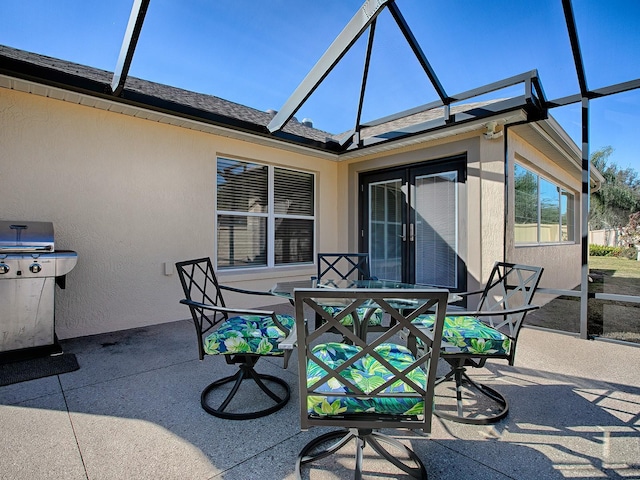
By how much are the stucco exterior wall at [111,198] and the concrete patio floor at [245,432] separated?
124 cm

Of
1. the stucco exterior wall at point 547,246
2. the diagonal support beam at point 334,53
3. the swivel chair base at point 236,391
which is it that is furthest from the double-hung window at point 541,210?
the swivel chair base at point 236,391

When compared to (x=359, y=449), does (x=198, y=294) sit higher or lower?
higher

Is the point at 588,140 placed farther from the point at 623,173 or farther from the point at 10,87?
the point at 10,87

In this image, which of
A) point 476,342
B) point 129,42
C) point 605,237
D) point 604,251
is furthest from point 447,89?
point 129,42

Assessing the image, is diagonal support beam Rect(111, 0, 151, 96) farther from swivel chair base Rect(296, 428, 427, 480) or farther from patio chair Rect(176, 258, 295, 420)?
swivel chair base Rect(296, 428, 427, 480)

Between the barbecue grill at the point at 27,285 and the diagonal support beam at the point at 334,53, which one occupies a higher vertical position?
the diagonal support beam at the point at 334,53

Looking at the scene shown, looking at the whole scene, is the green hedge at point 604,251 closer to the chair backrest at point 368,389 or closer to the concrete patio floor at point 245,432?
the concrete patio floor at point 245,432

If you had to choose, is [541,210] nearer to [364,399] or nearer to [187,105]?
[187,105]

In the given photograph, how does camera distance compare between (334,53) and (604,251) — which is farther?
(604,251)

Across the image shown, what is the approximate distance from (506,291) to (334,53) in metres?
2.85

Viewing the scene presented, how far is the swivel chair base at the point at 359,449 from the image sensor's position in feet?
5.48

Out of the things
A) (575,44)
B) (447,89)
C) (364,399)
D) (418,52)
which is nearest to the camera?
(364,399)

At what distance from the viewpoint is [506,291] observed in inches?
121

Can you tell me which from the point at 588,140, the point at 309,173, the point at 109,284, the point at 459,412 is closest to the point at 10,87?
the point at 109,284
